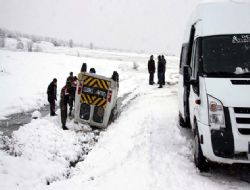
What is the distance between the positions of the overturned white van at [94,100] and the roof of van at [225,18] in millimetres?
6315

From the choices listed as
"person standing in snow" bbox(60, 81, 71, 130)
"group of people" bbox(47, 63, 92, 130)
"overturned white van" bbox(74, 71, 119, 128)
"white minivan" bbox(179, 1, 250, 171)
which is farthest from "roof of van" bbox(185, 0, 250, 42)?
"group of people" bbox(47, 63, 92, 130)

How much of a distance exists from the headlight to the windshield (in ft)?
2.21

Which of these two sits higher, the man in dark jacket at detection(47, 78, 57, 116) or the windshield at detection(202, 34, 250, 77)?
the windshield at detection(202, 34, 250, 77)

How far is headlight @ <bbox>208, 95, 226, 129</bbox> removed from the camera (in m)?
7.19

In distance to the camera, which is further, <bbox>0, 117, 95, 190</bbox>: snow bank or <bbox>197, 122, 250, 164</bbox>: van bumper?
<bbox>0, 117, 95, 190</bbox>: snow bank

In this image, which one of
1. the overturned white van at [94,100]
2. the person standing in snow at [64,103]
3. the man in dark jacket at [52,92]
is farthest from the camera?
the man in dark jacket at [52,92]

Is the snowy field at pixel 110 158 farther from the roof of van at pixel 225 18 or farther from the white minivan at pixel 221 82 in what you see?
the roof of van at pixel 225 18

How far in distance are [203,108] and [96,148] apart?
446cm

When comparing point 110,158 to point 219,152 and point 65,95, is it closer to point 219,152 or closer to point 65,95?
point 219,152

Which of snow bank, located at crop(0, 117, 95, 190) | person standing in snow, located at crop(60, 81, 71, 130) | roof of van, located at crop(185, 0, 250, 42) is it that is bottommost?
snow bank, located at crop(0, 117, 95, 190)

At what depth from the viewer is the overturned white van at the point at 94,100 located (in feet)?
47.1

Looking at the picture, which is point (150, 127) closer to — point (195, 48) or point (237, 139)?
point (195, 48)

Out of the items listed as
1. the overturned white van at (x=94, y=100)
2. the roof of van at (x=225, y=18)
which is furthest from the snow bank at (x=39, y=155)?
the roof of van at (x=225, y=18)

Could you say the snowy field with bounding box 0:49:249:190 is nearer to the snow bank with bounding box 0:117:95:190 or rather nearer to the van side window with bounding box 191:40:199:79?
the snow bank with bounding box 0:117:95:190
